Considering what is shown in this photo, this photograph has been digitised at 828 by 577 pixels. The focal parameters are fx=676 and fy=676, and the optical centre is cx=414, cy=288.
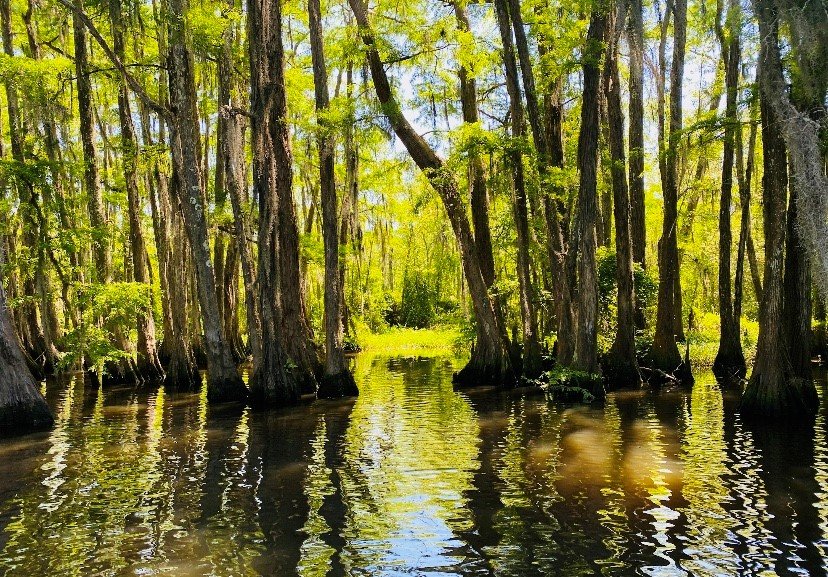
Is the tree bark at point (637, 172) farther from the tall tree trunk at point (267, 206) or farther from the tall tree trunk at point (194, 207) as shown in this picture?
the tall tree trunk at point (194, 207)

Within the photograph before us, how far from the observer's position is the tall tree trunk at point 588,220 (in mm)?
12734

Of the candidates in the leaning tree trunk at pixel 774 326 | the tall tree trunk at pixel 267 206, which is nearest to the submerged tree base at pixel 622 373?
the leaning tree trunk at pixel 774 326

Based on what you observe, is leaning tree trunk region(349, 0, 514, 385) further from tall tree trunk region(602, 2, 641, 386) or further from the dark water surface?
the dark water surface

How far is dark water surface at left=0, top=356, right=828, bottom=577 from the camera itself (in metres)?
4.78

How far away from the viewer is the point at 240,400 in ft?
45.9

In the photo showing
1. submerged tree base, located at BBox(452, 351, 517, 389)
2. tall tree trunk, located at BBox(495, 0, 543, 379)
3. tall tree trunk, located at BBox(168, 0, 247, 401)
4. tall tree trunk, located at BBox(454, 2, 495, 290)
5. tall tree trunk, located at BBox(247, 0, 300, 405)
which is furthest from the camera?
tall tree trunk, located at BBox(454, 2, 495, 290)

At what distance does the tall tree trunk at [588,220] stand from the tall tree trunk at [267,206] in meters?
5.67

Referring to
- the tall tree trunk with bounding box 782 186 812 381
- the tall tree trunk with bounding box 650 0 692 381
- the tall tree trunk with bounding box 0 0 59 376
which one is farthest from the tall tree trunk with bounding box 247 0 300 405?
the tall tree trunk with bounding box 782 186 812 381

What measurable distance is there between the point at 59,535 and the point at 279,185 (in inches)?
375

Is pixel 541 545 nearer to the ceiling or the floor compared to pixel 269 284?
nearer to the floor

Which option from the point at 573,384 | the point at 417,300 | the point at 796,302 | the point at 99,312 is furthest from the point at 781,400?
the point at 417,300

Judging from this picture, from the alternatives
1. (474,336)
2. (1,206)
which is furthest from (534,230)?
(1,206)

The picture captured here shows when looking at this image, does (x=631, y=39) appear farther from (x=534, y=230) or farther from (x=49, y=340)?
(x=49, y=340)

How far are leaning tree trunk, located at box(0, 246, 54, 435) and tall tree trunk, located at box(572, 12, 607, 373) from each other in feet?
30.9
